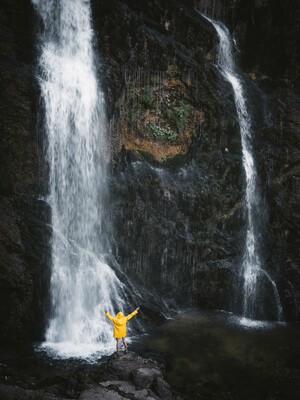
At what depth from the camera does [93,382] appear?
8422 mm

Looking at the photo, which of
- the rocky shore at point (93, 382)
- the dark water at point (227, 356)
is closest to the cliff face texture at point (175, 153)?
the dark water at point (227, 356)

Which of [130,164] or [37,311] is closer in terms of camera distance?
[37,311]

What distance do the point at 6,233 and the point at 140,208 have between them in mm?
5002

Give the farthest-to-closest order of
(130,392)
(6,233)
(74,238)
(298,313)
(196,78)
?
(196,78) < (298,313) < (74,238) < (6,233) < (130,392)

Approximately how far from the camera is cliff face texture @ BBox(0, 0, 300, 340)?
13289 millimetres

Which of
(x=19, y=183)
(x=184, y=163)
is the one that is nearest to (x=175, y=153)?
(x=184, y=163)

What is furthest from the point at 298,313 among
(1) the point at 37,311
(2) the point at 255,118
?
(1) the point at 37,311

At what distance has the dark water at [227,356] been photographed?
952 cm

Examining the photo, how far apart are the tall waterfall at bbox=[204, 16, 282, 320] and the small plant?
310 cm

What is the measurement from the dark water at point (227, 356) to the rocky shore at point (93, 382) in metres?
1.08

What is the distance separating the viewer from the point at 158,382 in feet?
27.8

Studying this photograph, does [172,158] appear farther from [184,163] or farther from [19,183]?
[19,183]

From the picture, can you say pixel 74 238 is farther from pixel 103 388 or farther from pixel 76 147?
pixel 103 388

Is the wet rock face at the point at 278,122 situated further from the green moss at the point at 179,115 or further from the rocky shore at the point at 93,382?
the rocky shore at the point at 93,382
